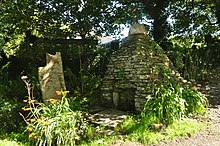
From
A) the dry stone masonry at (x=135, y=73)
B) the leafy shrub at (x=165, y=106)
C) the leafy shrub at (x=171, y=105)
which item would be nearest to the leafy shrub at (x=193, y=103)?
the leafy shrub at (x=171, y=105)

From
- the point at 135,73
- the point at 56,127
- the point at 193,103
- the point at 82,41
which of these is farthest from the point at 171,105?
the point at 82,41

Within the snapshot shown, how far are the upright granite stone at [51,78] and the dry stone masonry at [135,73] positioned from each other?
154cm

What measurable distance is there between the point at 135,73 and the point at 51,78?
6.78 ft

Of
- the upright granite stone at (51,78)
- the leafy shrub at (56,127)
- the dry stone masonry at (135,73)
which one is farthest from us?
the dry stone masonry at (135,73)

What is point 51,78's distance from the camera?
5836mm

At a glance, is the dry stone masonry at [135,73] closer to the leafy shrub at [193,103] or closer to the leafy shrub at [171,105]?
the leafy shrub at [171,105]

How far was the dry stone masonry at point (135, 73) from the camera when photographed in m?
6.10

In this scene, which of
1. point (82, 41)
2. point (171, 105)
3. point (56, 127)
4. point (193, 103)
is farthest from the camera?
point (82, 41)

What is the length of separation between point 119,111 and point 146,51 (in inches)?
67.4

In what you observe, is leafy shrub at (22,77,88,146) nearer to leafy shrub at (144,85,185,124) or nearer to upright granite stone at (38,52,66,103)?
upright granite stone at (38,52,66,103)

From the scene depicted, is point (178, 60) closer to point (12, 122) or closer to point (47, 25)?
point (47, 25)

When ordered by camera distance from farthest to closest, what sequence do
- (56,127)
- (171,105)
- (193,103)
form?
(193,103) → (171,105) → (56,127)

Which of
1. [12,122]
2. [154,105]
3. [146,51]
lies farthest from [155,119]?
[12,122]

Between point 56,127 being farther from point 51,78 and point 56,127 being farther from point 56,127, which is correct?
point 51,78
